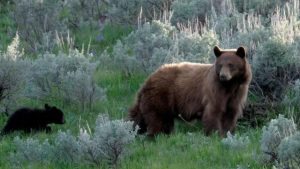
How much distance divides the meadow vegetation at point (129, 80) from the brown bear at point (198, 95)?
35cm

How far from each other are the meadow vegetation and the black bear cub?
23cm

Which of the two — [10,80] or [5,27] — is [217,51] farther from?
[5,27]

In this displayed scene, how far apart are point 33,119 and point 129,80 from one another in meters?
3.03

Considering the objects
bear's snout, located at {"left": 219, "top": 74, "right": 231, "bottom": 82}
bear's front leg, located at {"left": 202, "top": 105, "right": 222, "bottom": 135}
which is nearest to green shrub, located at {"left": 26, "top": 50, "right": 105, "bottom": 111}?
bear's front leg, located at {"left": 202, "top": 105, "right": 222, "bottom": 135}

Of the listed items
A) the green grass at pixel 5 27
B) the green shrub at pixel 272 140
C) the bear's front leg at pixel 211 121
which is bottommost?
the bear's front leg at pixel 211 121

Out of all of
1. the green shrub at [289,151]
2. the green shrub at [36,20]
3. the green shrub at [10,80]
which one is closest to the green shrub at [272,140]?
the green shrub at [289,151]

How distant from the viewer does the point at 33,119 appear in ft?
36.8

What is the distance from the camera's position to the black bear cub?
11.0 metres

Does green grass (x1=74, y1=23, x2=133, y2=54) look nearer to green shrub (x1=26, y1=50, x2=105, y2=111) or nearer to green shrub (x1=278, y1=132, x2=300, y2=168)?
green shrub (x1=26, y1=50, x2=105, y2=111)

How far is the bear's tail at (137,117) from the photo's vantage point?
1112cm

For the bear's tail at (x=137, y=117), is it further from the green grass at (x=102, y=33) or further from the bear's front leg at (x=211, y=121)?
the green grass at (x=102, y=33)

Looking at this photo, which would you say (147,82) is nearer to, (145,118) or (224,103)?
(145,118)

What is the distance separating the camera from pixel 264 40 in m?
13.5

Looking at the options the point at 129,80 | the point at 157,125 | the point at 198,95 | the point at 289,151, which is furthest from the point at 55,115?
the point at 289,151
